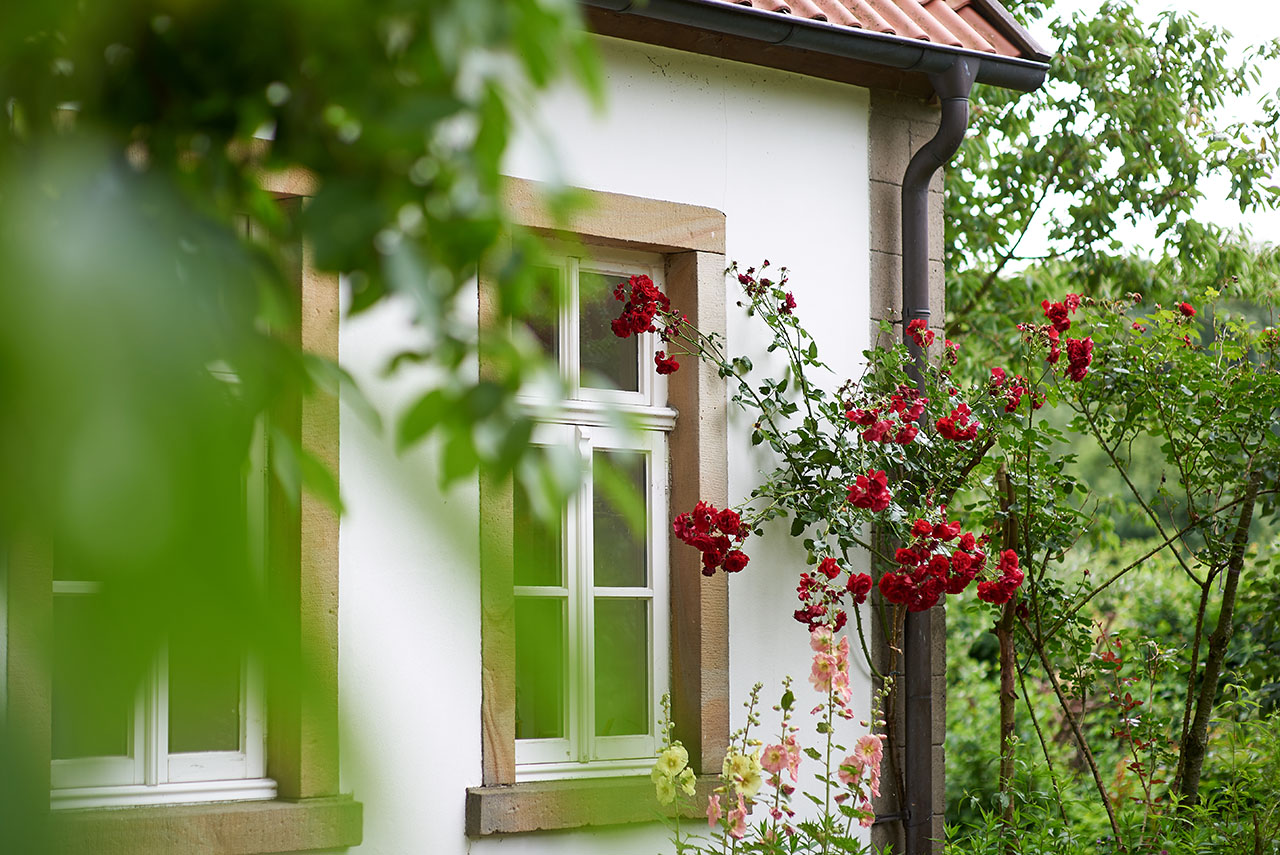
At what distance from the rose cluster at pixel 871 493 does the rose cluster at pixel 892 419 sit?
17cm

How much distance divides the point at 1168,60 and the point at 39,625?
31.2ft

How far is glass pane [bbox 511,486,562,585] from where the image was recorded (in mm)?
356

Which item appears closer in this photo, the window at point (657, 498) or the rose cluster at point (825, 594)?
the window at point (657, 498)

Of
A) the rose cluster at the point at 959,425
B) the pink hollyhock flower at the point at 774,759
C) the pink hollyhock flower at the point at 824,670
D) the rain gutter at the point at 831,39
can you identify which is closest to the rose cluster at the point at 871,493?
the rose cluster at the point at 959,425

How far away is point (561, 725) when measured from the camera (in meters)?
0.44

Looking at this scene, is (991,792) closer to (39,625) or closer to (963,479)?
(963,479)

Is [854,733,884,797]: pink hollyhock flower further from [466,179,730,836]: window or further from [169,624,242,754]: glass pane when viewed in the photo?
[169,624,242,754]: glass pane

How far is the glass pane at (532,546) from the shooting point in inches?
14.0

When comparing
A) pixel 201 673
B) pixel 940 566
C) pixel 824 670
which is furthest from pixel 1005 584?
pixel 201 673

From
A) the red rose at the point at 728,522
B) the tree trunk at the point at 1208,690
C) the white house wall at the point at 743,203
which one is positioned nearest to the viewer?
the white house wall at the point at 743,203

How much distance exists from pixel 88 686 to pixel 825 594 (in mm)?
4169

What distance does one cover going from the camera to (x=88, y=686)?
27 cm

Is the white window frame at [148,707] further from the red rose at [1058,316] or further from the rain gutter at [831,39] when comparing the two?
the red rose at [1058,316]

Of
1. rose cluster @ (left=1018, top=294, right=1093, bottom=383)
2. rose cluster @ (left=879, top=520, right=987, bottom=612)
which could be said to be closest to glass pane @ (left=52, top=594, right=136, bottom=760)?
rose cluster @ (left=879, top=520, right=987, bottom=612)
